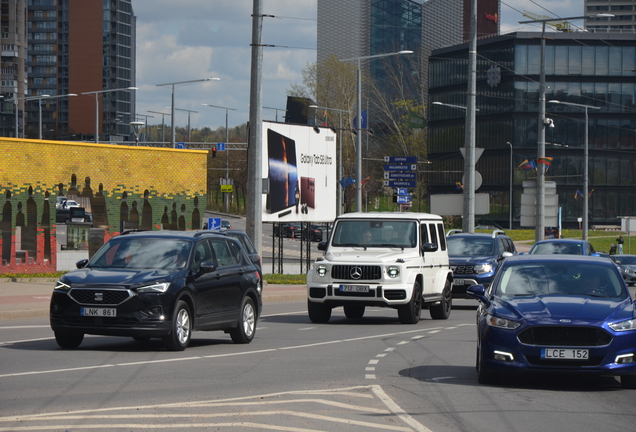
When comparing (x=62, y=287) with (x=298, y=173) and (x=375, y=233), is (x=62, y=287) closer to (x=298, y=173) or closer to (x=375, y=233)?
(x=375, y=233)

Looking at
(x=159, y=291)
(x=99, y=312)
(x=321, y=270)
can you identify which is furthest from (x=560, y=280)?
(x=321, y=270)

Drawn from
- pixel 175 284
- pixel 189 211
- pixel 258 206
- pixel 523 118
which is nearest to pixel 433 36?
pixel 523 118

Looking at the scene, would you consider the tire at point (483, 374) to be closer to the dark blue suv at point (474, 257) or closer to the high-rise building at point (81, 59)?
the dark blue suv at point (474, 257)

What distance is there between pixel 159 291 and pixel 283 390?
3758 mm

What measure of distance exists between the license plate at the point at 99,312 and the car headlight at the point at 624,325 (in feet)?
21.0

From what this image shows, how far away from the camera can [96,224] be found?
3494 centimetres

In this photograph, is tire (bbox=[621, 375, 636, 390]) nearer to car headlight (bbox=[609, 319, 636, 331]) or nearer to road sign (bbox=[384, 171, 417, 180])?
car headlight (bbox=[609, 319, 636, 331])

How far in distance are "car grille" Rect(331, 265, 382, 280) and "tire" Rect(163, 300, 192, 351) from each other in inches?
212

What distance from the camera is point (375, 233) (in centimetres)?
2034

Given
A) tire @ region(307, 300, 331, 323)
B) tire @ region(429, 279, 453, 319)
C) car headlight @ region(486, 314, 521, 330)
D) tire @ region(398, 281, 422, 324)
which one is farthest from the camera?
tire @ region(429, 279, 453, 319)

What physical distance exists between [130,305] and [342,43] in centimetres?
13902

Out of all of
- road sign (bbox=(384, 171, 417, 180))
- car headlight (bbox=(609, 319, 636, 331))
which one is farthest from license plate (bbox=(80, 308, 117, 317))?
road sign (bbox=(384, 171, 417, 180))

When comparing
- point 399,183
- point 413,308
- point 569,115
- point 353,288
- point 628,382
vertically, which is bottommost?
point 413,308

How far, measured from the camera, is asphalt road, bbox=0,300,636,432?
845 centimetres
